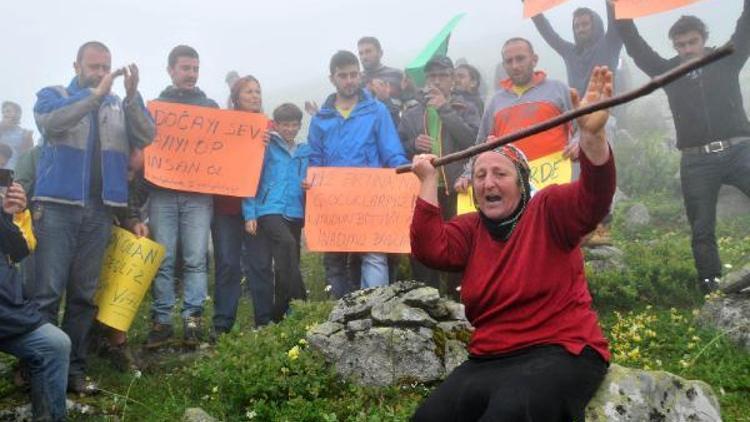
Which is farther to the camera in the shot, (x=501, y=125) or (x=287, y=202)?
(x=287, y=202)

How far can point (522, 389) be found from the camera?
323 cm

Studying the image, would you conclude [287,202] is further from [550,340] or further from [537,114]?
[550,340]

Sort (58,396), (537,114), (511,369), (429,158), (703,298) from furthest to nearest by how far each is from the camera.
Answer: (703,298), (537,114), (58,396), (429,158), (511,369)

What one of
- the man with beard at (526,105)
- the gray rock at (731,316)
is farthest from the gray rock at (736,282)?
the man with beard at (526,105)

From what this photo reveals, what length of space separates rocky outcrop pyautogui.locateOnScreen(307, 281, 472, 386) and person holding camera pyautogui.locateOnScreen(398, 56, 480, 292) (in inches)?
70.7

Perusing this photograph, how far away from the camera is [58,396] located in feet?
16.0

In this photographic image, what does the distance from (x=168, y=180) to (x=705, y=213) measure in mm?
5743

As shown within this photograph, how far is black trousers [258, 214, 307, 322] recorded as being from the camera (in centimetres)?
715

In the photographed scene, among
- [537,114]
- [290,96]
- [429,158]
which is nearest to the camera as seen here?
[429,158]

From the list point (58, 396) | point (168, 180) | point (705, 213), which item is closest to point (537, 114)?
point (705, 213)

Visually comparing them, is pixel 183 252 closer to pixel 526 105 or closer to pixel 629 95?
pixel 526 105

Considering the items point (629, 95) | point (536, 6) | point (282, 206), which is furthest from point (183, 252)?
point (629, 95)

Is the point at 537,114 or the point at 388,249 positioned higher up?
the point at 537,114

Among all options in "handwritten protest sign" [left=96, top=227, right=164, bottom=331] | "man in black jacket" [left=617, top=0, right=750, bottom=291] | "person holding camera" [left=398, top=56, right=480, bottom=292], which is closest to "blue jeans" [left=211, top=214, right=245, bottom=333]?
"handwritten protest sign" [left=96, top=227, right=164, bottom=331]
